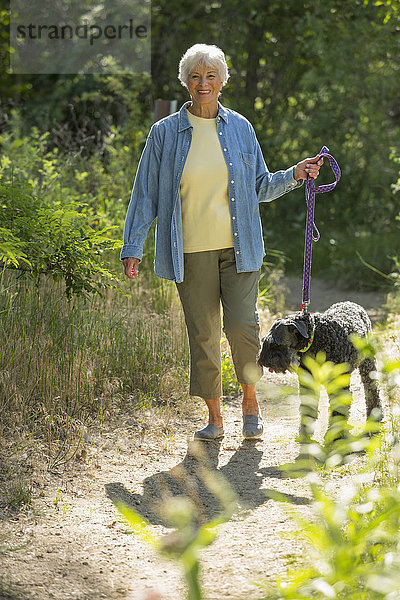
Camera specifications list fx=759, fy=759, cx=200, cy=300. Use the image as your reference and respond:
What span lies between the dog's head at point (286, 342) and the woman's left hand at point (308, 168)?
2.48 ft

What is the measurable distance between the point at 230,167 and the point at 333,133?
812 cm

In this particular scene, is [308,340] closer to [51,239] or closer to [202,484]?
[202,484]

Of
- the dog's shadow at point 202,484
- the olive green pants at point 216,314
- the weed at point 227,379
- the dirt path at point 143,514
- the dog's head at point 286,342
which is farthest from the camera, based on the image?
the weed at point 227,379

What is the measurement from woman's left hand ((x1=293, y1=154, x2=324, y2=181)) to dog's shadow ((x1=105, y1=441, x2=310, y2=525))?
1.55 meters

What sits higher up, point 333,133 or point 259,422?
point 333,133

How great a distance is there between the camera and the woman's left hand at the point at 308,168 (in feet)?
13.4

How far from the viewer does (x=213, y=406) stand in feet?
14.5

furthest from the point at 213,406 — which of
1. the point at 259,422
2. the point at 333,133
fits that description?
the point at 333,133

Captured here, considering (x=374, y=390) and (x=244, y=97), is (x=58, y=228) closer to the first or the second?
(x=374, y=390)

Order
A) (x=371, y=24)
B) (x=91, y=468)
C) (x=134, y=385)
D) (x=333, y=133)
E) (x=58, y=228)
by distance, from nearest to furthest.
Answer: (x=91, y=468) → (x=58, y=228) → (x=134, y=385) → (x=371, y=24) → (x=333, y=133)

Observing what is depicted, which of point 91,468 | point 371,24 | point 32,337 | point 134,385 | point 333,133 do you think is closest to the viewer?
point 91,468

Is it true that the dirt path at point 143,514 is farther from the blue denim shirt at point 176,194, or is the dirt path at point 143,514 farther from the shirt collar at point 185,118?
the shirt collar at point 185,118

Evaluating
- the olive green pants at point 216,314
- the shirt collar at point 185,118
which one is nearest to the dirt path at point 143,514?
the olive green pants at point 216,314

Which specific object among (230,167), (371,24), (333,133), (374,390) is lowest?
(374,390)
